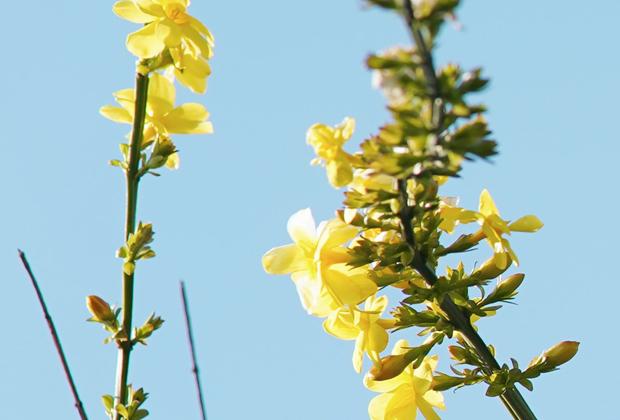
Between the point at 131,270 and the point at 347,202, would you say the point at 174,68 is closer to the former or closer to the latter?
the point at 131,270

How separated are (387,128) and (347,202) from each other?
585mm

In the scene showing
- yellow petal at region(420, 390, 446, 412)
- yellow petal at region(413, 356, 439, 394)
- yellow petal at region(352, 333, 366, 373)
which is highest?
yellow petal at region(352, 333, 366, 373)

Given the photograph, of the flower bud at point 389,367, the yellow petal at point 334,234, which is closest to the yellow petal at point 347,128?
the yellow petal at point 334,234

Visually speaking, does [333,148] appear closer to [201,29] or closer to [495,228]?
[495,228]

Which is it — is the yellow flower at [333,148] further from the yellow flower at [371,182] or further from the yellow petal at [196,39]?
the yellow petal at [196,39]

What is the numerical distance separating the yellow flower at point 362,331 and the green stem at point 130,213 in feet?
2.05

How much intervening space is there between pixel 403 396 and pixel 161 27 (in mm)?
1451

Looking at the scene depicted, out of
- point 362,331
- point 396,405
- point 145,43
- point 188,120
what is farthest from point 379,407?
point 145,43

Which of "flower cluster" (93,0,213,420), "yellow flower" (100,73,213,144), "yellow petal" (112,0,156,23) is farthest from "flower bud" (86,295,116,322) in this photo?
"yellow petal" (112,0,156,23)

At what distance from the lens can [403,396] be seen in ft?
9.25

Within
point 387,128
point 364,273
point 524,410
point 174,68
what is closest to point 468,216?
point 364,273

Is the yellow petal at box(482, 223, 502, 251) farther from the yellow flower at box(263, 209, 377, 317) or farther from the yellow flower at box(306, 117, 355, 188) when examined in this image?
the yellow flower at box(306, 117, 355, 188)

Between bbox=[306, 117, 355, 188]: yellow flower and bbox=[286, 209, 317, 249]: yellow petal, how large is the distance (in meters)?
0.47

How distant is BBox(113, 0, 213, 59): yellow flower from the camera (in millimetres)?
3254
